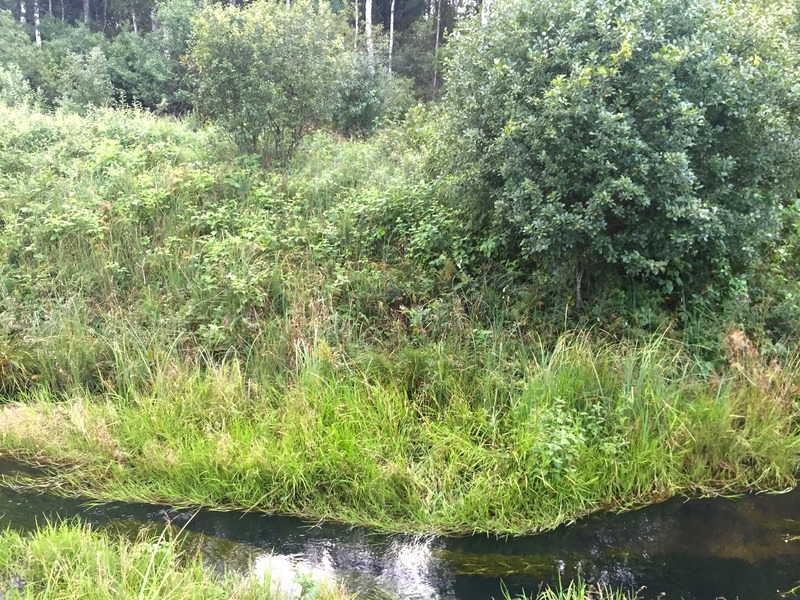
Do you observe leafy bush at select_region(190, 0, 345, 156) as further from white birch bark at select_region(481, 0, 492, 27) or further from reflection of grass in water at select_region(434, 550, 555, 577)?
reflection of grass in water at select_region(434, 550, 555, 577)

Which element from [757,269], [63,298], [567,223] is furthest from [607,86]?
[63,298]

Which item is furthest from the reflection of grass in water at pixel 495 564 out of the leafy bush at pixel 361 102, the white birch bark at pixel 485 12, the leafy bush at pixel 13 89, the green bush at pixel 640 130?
the leafy bush at pixel 13 89

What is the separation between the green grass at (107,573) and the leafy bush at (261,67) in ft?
19.6

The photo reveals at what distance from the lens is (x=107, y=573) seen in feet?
9.86

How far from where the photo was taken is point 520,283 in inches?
220

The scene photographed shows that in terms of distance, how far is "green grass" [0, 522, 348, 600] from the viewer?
2902 mm

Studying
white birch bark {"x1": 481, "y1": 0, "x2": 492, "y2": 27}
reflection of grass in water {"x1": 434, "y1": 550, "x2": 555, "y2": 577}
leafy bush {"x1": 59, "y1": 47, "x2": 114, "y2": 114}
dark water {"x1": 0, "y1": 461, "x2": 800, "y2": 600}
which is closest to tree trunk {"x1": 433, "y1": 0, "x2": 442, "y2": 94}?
leafy bush {"x1": 59, "y1": 47, "x2": 114, "y2": 114}

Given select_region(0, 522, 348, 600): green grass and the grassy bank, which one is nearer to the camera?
select_region(0, 522, 348, 600): green grass

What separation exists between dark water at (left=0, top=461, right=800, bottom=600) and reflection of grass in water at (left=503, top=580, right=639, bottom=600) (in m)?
0.07

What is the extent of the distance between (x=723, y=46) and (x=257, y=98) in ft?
18.2

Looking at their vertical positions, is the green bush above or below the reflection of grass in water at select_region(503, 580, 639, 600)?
above

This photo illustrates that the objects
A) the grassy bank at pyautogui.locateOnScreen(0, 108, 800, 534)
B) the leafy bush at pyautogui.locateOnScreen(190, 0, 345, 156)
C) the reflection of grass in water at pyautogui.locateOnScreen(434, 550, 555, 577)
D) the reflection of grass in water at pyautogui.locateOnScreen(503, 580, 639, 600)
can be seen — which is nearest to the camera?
the reflection of grass in water at pyautogui.locateOnScreen(503, 580, 639, 600)

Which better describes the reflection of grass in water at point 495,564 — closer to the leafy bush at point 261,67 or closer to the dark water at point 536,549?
the dark water at point 536,549

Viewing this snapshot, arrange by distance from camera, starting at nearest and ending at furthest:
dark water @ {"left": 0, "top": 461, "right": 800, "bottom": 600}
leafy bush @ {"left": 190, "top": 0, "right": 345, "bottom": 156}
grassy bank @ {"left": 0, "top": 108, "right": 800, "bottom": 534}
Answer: dark water @ {"left": 0, "top": 461, "right": 800, "bottom": 600}, grassy bank @ {"left": 0, "top": 108, "right": 800, "bottom": 534}, leafy bush @ {"left": 190, "top": 0, "right": 345, "bottom": 156}
